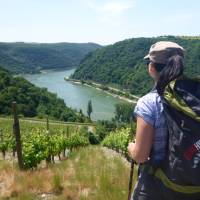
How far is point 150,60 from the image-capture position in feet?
10.4

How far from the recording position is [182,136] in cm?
278

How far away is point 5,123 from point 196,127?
6715 centimetres

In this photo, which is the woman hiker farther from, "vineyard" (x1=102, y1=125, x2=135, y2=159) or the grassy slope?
"vineyard" (x1=102, y1=125, x2=135, y2=159)

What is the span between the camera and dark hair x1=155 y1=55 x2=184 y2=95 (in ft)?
9.82

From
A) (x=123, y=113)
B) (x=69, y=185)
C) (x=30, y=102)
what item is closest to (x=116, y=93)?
(x=123, y=113)

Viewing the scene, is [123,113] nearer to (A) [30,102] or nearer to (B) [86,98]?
(A) [30,102]

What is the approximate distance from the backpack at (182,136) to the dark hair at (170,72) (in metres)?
0.05

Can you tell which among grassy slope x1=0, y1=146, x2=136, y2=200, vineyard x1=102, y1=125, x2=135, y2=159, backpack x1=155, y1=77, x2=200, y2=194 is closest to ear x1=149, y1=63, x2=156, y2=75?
backpack x1=155, y1=77, x2=200, y2=194

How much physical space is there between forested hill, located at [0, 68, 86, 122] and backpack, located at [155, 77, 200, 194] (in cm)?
9166

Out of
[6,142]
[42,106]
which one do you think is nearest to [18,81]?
[42,106]

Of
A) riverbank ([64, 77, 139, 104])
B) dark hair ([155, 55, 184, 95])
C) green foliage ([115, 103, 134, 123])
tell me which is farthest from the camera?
riverbank ([64, 77, 139, 104])

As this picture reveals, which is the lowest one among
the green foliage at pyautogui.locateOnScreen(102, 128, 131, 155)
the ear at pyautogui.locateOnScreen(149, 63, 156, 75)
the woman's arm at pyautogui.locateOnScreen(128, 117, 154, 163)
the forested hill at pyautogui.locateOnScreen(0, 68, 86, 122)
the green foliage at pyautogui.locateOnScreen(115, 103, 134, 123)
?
the green foliage at pyautogui.locateOnScreen(115, 103, 134, 123)

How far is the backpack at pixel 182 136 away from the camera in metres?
2.75

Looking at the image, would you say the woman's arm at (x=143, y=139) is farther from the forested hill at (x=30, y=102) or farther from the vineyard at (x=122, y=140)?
the forested hill at (x=30, y=102)
